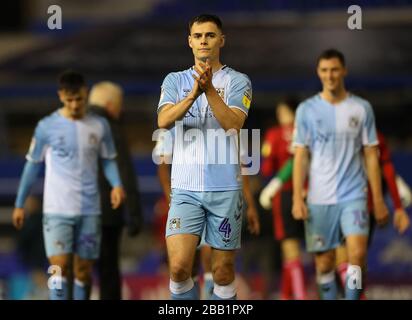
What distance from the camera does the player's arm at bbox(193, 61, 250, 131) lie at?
801 cm

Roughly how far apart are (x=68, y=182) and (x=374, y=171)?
245 cm

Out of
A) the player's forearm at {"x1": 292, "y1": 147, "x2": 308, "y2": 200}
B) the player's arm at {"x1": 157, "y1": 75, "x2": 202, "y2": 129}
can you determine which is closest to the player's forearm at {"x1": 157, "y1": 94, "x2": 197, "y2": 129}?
the player's arm at {"x1": 157, "y1": 75, "x2": 202, "y2": 129}

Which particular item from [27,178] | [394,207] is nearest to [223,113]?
[27,178]

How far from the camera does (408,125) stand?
18.5 meters

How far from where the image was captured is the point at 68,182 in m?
10.5

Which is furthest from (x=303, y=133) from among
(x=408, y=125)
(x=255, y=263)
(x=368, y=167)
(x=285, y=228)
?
(x=408, y=125)

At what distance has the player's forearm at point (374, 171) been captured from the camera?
33.1 ft

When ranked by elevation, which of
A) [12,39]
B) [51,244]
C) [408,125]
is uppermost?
[12,39]

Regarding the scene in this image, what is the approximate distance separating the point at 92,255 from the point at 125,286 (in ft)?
15.5

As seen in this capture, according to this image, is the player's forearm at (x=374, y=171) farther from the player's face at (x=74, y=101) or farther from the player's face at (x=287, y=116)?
the player's face at (x=287, y=116)

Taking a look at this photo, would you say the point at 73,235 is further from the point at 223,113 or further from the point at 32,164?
the point at 223,113

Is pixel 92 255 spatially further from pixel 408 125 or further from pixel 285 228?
pixel 408 125

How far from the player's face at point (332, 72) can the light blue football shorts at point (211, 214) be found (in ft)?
6.69

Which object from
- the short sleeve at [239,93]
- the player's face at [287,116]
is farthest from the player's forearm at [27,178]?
the player's face at [287,116]
